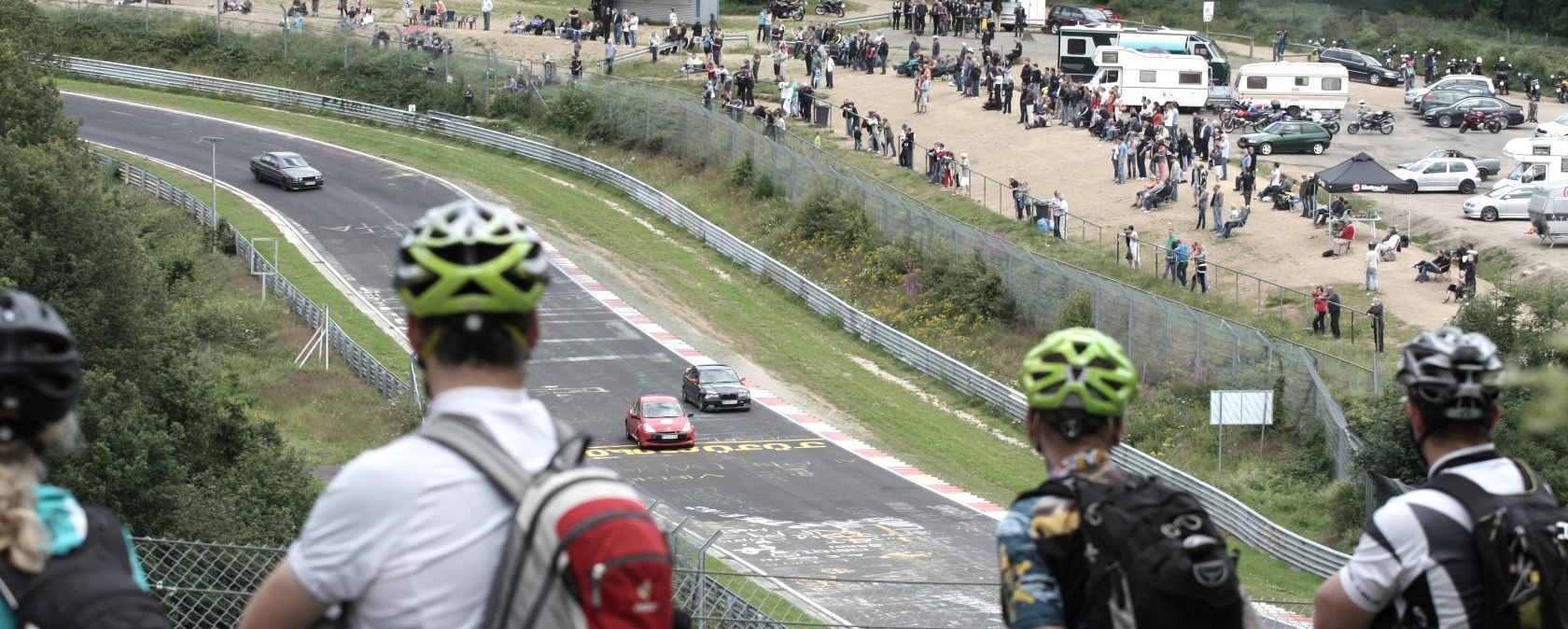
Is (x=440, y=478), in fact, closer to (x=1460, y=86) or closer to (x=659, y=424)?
(x=659, y=424)

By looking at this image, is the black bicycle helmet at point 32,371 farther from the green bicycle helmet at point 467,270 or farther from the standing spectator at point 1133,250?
the standing spectator at point 1133,250

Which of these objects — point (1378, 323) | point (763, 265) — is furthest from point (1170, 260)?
point (763, 265)

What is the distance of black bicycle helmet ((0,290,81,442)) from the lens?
13.3ft

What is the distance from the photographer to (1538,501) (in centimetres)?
535

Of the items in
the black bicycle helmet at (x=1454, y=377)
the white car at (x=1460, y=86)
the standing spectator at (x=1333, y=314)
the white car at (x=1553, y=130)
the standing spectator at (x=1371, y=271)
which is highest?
the black bicycle helmet at (x=1454, y=377)

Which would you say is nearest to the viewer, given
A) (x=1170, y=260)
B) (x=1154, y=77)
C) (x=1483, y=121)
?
(x=1170, y=260)

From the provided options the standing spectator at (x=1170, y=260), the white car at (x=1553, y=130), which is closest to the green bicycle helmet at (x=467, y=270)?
the standing spectator at (x=1170, y=260)

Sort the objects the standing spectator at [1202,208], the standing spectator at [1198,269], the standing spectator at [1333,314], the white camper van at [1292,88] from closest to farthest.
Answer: the standing spectator at [1333,314] < the standing spectator at [1198,269] < the standing spectator at [1202,208] < the white camper van at [1292,88]

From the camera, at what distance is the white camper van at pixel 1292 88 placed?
74.1 metres

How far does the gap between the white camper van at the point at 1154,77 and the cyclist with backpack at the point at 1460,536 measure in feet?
223

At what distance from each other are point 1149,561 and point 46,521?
273cm

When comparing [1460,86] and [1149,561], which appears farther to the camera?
[1460,86]

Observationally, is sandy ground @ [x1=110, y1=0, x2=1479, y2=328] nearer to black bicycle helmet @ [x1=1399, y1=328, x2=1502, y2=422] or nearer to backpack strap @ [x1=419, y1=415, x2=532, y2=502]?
black bicycle helmet @ [x1=1399, y1=328, x2=1502, y2=422]

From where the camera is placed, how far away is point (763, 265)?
53.7m
